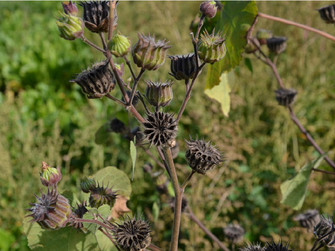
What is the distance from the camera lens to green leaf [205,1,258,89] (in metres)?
1.59

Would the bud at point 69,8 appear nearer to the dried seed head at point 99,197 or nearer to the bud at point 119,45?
the bud at point 119,45

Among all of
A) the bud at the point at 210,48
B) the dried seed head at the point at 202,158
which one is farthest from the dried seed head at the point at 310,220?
the bud at the point at 210,48

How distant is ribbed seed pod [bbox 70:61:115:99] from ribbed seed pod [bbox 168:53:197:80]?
0.23 m

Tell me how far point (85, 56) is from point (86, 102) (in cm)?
111

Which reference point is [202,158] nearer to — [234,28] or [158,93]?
[158,93]

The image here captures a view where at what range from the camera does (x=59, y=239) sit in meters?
1.40

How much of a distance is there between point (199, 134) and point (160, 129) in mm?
2501

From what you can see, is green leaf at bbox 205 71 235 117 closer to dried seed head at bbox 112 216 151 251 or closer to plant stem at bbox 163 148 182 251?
plant stem at bbox 163 148 182 251

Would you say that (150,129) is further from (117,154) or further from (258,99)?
(258,99)

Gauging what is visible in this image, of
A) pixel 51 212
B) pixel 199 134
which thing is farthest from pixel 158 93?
pixel 199 134

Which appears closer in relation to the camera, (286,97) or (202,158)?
(202,158)

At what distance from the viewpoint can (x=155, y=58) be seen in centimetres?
115

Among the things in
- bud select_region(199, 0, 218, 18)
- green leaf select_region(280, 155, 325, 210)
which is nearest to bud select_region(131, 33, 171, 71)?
bud select_region(199, 0, 218, 18)

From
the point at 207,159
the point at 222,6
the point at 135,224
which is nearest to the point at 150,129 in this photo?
the point at 207,159
